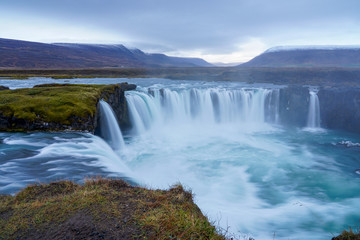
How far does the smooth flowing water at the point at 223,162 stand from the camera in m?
9.25

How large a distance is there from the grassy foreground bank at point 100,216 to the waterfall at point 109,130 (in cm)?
1128

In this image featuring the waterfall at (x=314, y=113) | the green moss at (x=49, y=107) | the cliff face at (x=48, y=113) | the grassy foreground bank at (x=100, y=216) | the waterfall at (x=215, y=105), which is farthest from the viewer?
the waterfall at (x=314, y=113)

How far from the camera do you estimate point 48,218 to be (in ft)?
15.2

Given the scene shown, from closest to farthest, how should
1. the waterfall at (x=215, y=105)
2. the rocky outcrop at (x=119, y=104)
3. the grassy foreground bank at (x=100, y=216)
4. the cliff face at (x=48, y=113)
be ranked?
the grassy foreground bank at (x=100, y=216), the cliff face at (x=48, y=113), the rocky outcrop at (x=119, y=104), the waterfall at (x=215, y=105)

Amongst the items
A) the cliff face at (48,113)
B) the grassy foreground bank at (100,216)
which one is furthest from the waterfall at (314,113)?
Answer: the grassy foreground bank at (100,216)

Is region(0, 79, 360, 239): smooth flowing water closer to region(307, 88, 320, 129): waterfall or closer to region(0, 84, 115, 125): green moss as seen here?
region(0, 84, 115, 125): green moss

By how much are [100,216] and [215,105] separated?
94.6 ft

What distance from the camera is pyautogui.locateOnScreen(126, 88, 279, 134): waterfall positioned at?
29.5 m

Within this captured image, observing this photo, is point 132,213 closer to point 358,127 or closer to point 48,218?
point 48,218

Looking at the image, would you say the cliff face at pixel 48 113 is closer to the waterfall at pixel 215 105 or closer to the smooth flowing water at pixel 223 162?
the smooth flowing water at pixel 223 162

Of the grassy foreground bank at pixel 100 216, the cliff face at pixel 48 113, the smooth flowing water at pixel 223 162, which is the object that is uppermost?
the cliff face at pixel 48 113

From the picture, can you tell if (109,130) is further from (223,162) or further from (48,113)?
(223,162)

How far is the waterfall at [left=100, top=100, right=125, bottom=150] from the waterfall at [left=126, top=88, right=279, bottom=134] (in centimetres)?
996

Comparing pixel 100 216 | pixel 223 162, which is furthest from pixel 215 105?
pixel 100 216
